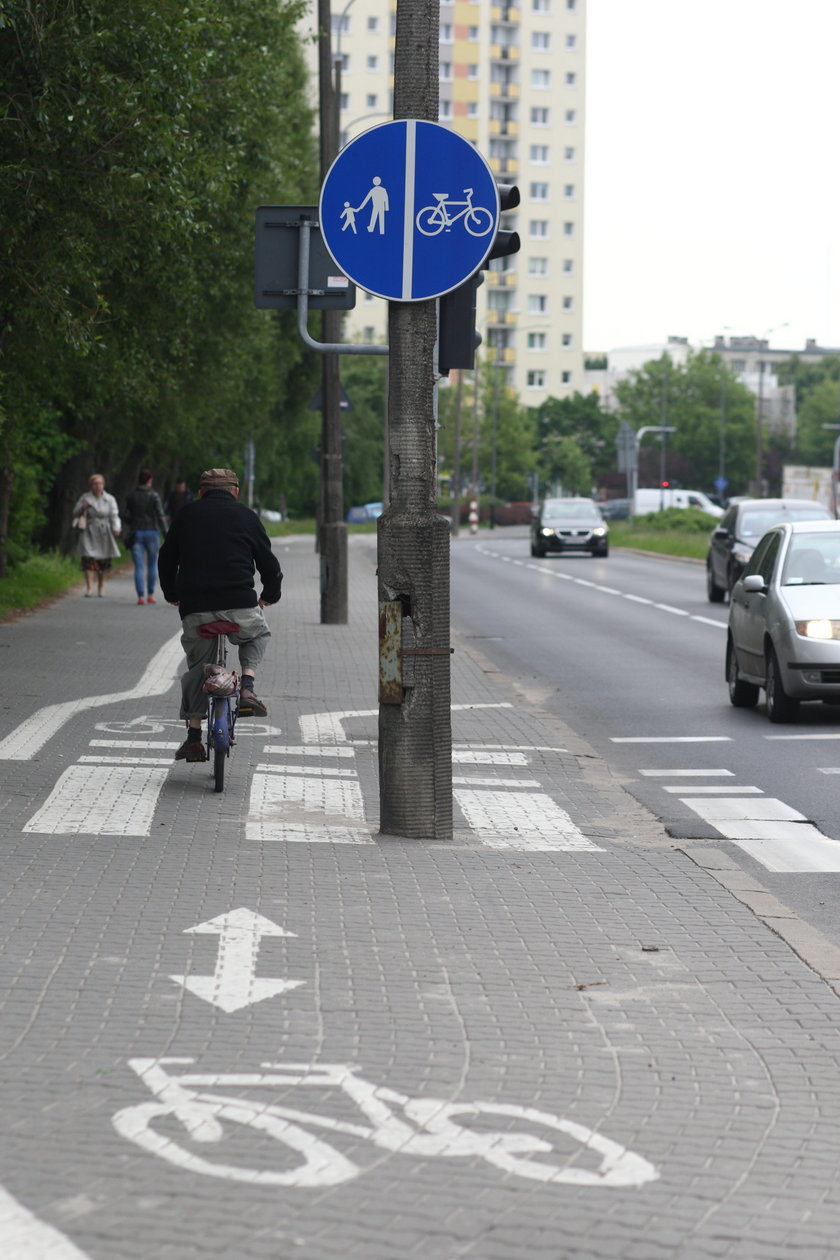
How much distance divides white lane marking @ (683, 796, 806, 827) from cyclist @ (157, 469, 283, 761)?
2.38 metres

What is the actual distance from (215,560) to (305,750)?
6.77ft

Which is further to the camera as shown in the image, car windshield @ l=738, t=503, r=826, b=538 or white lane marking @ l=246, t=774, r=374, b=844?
car windshield @ l=738, t=503, r=826, b=538

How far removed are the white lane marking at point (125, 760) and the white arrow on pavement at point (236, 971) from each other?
4.36 m

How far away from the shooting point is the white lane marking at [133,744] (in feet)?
40.5

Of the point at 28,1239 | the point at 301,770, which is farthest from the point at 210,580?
the point at 28,1239

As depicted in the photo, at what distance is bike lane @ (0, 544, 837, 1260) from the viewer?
4242 millimetres

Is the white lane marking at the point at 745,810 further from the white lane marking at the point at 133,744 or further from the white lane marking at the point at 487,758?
the white lane marking at the point at 133,744

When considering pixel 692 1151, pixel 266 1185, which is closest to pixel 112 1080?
pixel 266 1185

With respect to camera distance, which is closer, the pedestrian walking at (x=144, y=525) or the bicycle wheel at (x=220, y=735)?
the bicycle wheel at (x=220, y=735)

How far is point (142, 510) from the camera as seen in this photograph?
28125 millimetres

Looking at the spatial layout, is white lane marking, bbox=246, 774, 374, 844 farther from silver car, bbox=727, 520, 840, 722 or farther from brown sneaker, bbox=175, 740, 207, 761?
silver car, bbox=727, 520, 840, 722

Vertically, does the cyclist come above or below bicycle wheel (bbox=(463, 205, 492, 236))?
below

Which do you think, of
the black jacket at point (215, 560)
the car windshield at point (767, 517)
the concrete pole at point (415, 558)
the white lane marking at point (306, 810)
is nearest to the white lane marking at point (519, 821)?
the concrete pole at point (415, 558)

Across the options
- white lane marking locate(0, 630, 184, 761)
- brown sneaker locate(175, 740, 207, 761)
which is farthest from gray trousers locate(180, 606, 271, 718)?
white lane marking locate(0, 630, 184, 761)
